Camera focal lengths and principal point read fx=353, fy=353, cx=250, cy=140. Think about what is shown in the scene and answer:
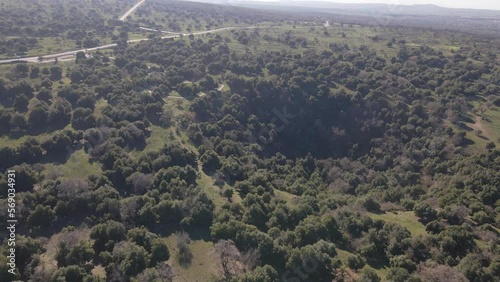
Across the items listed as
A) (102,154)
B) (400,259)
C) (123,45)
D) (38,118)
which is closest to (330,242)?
(400,259)

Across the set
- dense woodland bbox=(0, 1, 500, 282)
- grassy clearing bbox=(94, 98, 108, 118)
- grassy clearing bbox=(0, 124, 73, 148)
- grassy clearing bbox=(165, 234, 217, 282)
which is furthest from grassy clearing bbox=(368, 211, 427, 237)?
grassy clearing bbox=(0, 124, 73, 148)

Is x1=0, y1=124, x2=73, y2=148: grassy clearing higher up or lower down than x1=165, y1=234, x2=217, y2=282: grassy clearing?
higher up

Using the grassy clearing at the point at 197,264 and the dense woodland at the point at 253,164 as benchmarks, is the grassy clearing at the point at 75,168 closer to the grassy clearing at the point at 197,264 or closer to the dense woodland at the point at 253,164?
the dense woodland at the point at 253,164

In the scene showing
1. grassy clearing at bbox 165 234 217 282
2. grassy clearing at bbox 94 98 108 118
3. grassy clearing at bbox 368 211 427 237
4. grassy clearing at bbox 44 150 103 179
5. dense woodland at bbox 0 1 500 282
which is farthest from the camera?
grassy clearing at bbox 94 98 108 118

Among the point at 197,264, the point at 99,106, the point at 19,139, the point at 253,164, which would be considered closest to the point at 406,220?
the point at 253,164

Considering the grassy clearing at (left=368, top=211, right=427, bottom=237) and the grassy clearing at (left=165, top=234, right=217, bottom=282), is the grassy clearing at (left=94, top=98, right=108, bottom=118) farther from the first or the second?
the grassy clearing at (left=368, top=211, right=427, bottom=237)

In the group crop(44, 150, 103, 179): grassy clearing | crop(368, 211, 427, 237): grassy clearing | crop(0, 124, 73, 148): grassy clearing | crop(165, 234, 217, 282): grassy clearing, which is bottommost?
crop(165, 234, 217, 282): grassy clearing
